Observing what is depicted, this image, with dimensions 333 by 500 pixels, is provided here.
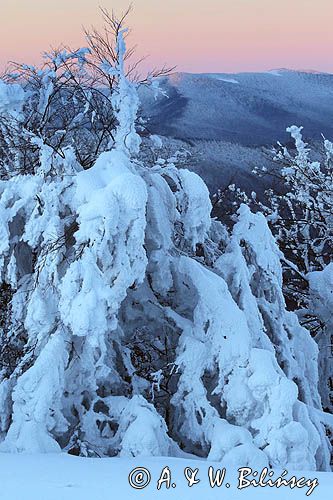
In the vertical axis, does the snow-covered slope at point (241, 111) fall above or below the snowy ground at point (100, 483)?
below

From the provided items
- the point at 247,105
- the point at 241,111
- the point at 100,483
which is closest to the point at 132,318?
the point at 100,483

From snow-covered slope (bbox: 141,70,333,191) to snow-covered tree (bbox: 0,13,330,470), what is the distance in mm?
38260

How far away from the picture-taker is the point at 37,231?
A: 5.53 metres

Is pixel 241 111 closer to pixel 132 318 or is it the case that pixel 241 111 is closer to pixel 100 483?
pixel 132 318

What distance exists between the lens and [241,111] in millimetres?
79750

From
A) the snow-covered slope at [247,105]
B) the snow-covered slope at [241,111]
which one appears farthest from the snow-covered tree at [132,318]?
the snow-covered slope at [247,105]

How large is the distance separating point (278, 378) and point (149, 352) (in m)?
2.33

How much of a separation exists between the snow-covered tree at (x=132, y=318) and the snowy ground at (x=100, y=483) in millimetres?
491

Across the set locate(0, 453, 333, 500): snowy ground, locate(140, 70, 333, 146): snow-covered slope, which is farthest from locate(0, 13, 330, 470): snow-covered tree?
locate(140, 70, 333, 146): snow-covered slope

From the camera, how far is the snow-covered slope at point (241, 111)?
53312 millimetres

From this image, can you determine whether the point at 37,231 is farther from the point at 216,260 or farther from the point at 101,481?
the point at 101,481

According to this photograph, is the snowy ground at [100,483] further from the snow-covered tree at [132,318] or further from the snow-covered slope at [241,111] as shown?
the snow-covered slope at [241,111]

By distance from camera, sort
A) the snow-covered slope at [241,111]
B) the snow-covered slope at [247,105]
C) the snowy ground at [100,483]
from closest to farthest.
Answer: the snowy ground at [100,483]
the snow-covered slope at [241,111]
the snow-covered slope at [247,105]

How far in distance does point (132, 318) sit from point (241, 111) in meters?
76.5
